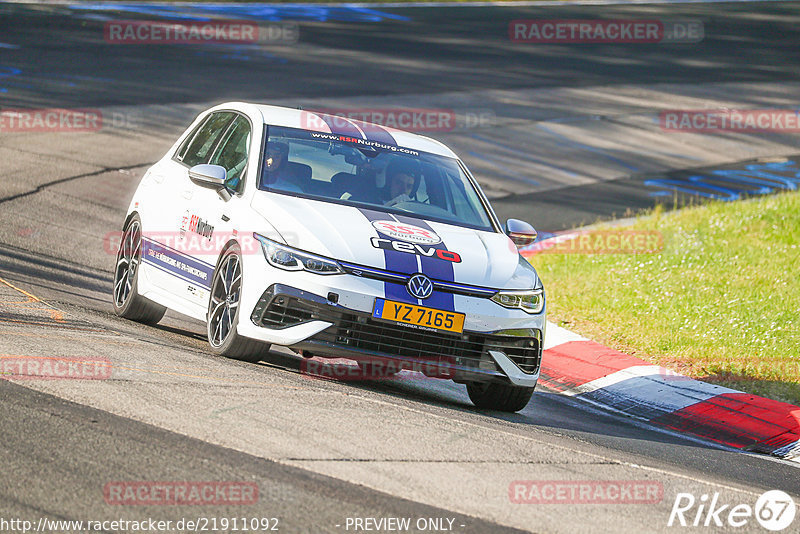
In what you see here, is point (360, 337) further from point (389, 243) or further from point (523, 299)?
point (523, 299)

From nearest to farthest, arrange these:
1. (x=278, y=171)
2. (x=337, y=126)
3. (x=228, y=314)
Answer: (x=228, y=314), (x=278, y=171), (x=337, y=126)

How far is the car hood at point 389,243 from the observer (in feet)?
23.3

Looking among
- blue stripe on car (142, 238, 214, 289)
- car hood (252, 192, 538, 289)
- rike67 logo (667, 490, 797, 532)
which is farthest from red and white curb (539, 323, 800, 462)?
blue stripe on car (142, 238, 214, 289)

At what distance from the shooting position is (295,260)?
279 inches

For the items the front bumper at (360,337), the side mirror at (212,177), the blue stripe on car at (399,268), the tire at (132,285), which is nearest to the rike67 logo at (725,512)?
the front bumper at (360,337)

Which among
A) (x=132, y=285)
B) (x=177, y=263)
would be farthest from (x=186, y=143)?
(x=177, y=263)

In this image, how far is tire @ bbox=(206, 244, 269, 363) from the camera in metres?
7.33

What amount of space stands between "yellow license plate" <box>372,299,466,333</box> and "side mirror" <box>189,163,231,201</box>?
1534mm

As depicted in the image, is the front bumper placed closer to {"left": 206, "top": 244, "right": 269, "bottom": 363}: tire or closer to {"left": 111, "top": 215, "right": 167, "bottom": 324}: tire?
{"left": 206, "top": 244, "right": 269, "bottom": 363}: tire

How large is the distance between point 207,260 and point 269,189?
2.06 feet

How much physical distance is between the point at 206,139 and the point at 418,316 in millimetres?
2814

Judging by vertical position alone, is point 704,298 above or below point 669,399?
above

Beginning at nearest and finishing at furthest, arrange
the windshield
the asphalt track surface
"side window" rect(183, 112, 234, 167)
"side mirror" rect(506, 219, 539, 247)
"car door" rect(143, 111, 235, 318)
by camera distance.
A: the asphalt track surface → the windshield → "car door" rect(143, 111, 235, 318) → "side mirror" rect(506, 219, 539, 247) → "side window" rect(183, 112, 234, 167)

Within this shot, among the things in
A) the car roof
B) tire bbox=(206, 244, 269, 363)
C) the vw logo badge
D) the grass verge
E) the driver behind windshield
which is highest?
the car roof
